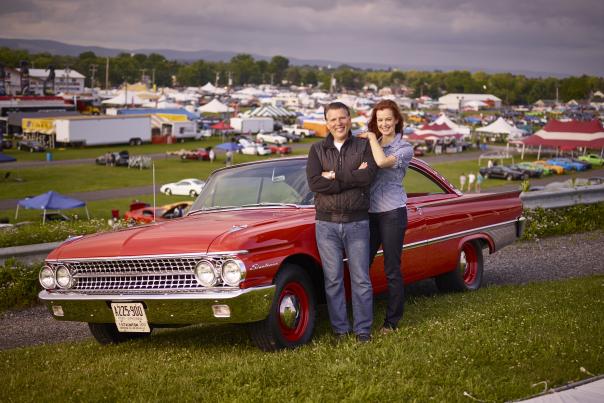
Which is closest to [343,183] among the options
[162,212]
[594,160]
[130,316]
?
[130,316]

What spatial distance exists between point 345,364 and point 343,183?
5.17 ft

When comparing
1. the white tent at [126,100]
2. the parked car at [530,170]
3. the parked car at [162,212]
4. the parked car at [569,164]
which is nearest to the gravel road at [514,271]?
the parked car at [162,212]

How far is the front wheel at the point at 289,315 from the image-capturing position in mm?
5961

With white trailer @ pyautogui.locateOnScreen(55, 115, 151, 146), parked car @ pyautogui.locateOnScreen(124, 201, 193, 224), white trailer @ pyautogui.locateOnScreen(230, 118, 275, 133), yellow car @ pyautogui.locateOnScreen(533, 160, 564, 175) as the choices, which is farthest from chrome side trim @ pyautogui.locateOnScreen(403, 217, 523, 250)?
white trailer @ pyautogui.locateOnScreen(230, 118, 275, 133)

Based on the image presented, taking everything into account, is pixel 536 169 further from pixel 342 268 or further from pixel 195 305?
pixel 195 305

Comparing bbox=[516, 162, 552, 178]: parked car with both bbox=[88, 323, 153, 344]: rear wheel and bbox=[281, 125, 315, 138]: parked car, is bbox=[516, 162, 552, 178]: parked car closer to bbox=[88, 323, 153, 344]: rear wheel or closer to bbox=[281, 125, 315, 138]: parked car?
bbox=[281, 125, 315, 138]: parked car

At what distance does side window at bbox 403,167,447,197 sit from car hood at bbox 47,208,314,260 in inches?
76.9

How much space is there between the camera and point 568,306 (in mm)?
7410

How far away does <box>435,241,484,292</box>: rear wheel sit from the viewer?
28.5ft

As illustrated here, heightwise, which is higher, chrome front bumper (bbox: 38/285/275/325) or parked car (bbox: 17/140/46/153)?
chrome front bumper (bbox: 38/285/275/325)

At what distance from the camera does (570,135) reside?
68812 mm

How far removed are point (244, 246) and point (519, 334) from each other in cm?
224

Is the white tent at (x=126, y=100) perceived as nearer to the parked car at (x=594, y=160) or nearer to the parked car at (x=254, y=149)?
the parked car at (x=254, y=149)

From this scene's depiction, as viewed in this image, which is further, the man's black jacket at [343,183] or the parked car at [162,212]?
the parked car at [162,212]
